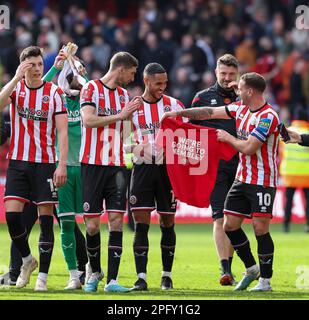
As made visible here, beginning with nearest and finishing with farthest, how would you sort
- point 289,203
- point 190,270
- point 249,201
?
point 249,201
point 190,270
point 289,203

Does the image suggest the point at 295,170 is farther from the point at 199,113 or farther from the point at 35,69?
the point at 35,69

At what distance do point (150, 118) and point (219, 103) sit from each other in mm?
1226

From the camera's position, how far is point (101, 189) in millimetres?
10336

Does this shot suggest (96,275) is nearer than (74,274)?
Yes

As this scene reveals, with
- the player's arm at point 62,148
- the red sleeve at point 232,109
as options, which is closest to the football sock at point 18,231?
the player's arm at point 62,148

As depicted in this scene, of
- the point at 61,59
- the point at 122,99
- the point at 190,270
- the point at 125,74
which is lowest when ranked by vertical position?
the point at 190,270

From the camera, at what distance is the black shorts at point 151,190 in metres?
10.7

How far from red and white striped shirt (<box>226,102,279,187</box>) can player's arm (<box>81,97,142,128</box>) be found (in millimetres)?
1070

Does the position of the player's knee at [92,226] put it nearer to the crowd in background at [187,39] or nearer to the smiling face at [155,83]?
the smiling face at [155,83]

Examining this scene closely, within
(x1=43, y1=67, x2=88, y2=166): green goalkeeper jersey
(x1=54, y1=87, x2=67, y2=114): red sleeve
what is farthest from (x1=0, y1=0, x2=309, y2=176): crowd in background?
(x1=54, y1=87, x2=67, y2=114): red sleeve

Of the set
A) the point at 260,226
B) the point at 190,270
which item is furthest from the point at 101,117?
the point at 190,270

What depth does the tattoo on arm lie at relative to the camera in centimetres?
1084

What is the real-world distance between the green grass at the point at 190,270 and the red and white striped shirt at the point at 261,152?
1.07m
